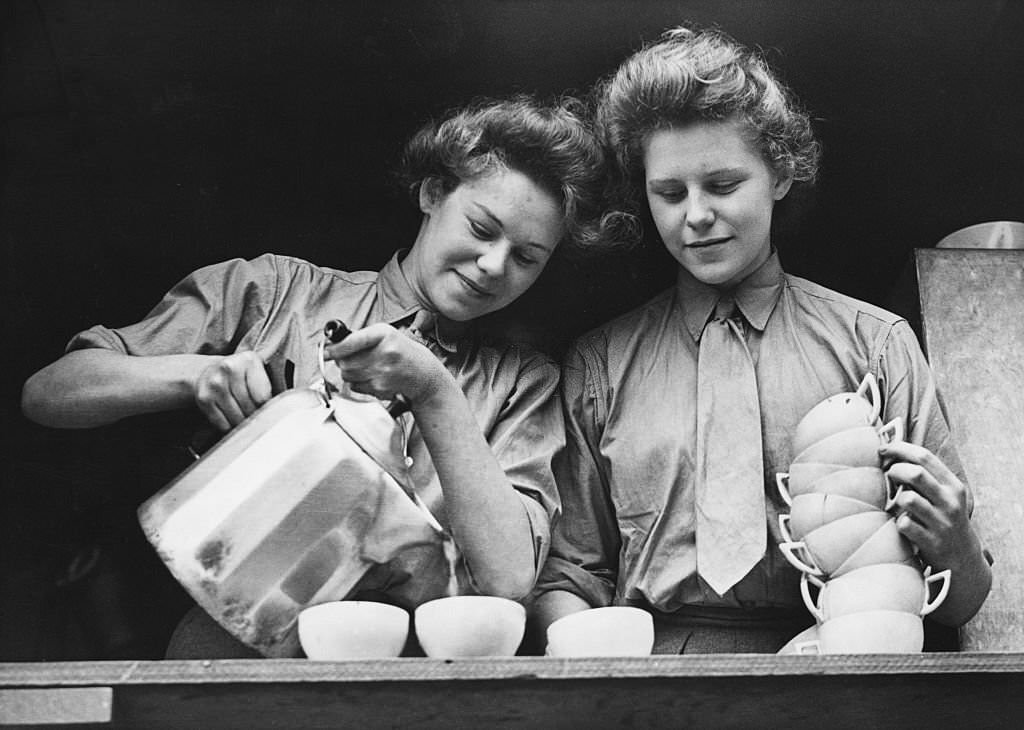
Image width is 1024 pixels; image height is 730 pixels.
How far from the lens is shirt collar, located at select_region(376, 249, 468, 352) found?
1.85m

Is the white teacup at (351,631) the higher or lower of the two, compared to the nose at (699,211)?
lower

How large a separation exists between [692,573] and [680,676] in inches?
15.5

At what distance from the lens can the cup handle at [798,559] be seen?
1607 millimetres

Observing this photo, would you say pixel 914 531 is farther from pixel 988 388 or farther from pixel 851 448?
pixel 988 388

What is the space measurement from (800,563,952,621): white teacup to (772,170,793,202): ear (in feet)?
1.92

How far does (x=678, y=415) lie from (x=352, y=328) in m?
0.46

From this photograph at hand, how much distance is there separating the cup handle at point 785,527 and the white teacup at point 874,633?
15 centimetres

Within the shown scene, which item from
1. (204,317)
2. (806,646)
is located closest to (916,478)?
(806,646)

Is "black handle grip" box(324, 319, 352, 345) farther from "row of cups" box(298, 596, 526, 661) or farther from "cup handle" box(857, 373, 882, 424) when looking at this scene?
"cup handle" box(857, 373, 882, 424)

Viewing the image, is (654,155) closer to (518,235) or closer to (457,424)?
(518,235)

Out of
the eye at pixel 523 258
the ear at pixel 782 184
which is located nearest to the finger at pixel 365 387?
the eye at pixel 523 258

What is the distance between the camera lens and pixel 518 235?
6.01 feet

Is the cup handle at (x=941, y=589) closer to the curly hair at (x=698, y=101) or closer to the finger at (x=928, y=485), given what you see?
the finger at (x=928, y=485)

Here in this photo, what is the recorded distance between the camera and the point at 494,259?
181cm
